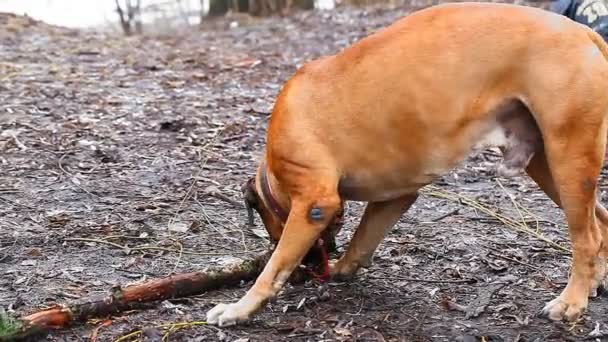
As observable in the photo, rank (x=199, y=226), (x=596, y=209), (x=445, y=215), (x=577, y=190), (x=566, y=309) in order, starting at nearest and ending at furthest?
(x=577, y=190) → (x=566, y=309) → (x=596, y=209) → (x=199, y=226) → (x=445, y=215)

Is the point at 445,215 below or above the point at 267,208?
below

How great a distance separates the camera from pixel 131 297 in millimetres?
4332

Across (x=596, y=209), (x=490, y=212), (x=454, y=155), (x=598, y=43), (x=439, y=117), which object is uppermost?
(x=598, y=43)

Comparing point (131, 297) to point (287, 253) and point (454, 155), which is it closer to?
point (287, 253)

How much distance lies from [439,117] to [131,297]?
5.44 ft

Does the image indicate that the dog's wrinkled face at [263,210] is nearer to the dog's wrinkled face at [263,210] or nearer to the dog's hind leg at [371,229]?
the dog's wrinkled face at [263,210]

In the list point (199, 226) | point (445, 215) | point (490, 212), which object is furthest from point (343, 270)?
point (490, 212)

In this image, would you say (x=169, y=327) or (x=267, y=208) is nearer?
(x=169, y=327)

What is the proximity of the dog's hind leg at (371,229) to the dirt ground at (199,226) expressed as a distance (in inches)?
5.1

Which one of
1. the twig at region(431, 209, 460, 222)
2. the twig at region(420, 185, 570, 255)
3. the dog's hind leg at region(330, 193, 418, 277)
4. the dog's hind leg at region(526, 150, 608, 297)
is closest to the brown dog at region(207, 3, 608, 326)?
the dog's hind leg at region(526, 150, 608, 297)

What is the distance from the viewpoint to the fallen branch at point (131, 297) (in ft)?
13.1

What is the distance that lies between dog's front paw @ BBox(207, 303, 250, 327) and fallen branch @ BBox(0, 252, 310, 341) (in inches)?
12.4

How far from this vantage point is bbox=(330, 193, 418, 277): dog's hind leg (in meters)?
4.75

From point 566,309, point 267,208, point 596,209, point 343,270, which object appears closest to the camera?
point 566,309
